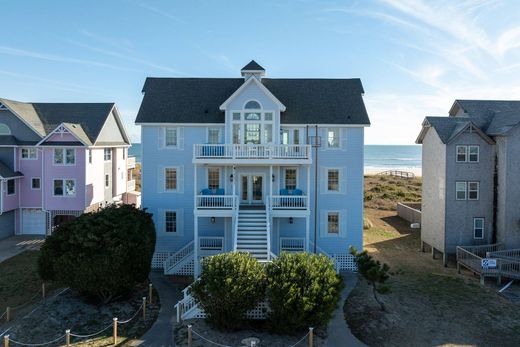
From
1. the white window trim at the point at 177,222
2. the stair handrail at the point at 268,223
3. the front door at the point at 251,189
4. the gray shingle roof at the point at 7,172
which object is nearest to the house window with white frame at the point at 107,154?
the gray shingle roof at the point at 7,172

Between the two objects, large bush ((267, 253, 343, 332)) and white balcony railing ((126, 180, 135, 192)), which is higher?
white balcony railing ((126, 180, 135, 192))

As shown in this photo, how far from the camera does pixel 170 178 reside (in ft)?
84.7

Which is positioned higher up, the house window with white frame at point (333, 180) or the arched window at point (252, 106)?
the arched window at point (252, 106)

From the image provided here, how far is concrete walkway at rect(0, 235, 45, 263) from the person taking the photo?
2646 cm

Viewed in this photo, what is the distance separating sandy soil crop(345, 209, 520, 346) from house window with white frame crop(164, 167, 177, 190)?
13.4 metres

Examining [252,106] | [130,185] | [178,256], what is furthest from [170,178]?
[130,185]

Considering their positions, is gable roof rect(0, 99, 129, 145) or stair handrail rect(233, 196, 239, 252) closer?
stair handrail rect(233, 196, 239, 252)

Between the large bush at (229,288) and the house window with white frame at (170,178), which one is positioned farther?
the house window with white frame at (170,178)

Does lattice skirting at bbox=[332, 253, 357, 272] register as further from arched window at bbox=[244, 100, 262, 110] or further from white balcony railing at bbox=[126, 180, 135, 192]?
white balcony railing at bbox=[126, 180, 135, 192]

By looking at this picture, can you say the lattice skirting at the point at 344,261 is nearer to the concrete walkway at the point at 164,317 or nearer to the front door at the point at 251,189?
the front door at the point at 251,189

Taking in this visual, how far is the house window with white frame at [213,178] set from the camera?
1003 inches

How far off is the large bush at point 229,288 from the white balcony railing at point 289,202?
23.5 ft

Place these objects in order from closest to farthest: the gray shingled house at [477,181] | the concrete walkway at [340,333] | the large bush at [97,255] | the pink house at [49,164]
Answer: the concrete walkway at [340,333] < the large bush at [97,255] < the gray shingled house at [477,181] < the pink house at [49,164]

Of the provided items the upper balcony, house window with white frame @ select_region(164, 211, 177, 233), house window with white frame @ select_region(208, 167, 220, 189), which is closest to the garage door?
house window with white frame @ select_region(164, 211, 177, 233)
